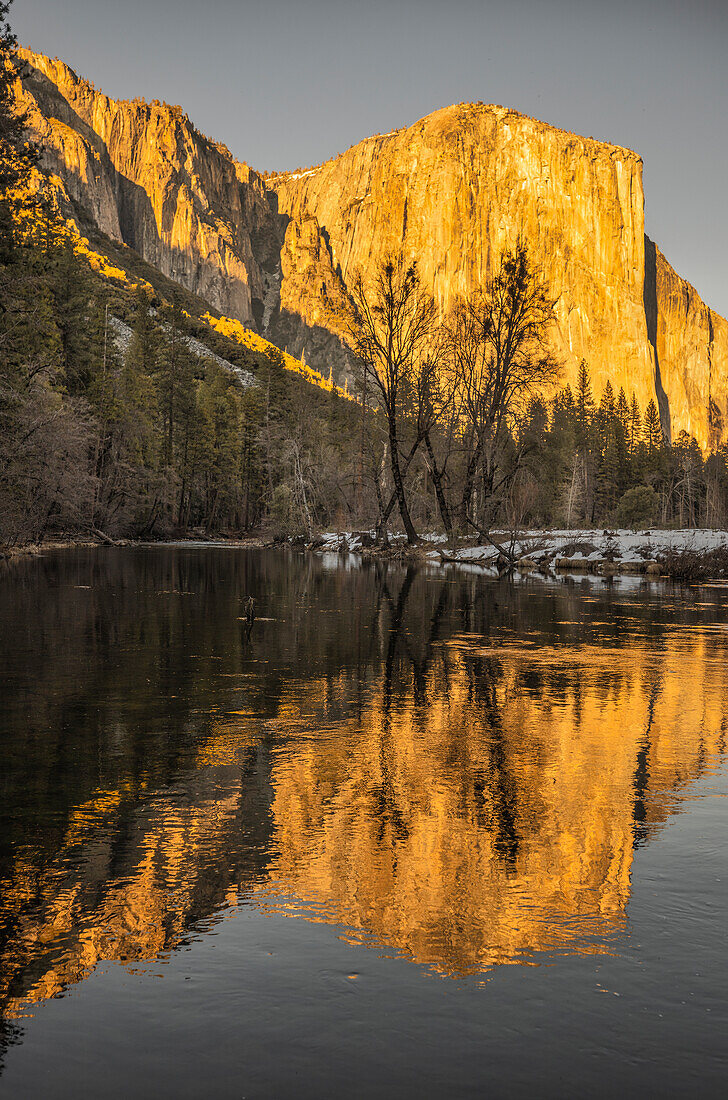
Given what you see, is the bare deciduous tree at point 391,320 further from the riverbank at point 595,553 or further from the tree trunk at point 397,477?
the riverbank at point 595,553

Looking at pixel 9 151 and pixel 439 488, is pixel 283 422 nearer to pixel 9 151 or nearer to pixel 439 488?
pixel 439 488

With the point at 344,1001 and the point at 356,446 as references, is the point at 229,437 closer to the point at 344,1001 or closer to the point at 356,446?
the point at 356,446

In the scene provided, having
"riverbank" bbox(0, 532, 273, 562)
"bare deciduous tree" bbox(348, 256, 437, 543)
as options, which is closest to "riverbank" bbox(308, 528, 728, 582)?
"bare deciduous tree" bbox(348, 256, 437, 543)

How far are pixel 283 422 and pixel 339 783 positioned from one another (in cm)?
8622

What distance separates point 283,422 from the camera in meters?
90.8

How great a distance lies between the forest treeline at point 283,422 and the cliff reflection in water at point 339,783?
74.9 feet

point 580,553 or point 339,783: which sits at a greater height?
point 580,553

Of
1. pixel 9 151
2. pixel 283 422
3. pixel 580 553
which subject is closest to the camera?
pixel 9 151

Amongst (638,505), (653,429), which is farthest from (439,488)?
(653,429)

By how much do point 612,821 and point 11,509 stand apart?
110 ft

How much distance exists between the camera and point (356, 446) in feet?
277

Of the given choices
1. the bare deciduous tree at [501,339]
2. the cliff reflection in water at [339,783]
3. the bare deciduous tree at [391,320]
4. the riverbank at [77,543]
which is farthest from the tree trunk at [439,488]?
the cliff reflection in water at [339,783]

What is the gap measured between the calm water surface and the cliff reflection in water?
2cm

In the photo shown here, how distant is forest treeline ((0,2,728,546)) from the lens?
3759 centimetres
